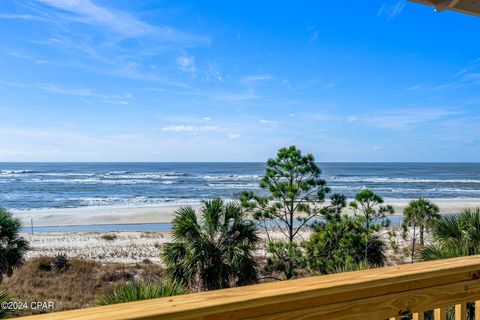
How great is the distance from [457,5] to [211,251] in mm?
5205

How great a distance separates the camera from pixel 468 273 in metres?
1.13

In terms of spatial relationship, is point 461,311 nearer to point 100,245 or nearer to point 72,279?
point 72,279

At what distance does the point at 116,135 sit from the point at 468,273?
156 feet

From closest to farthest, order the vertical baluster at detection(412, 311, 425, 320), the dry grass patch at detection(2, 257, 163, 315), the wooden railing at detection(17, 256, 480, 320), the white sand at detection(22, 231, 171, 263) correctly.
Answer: the wooden railing at detection(17, 256, 480, 320) < the vertical baluster at detection(412, 311, 425, 320) < the dry grass patch at detection(2, 257, 163, 315) < the white sand at detection(22, 231, 171, 263)

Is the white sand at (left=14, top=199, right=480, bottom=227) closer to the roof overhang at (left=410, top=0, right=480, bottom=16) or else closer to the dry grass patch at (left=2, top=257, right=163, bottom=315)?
the dry grass patch at (left=2, top=257, right=163, bottom=315)

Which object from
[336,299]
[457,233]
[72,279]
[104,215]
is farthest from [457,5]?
[104,215]

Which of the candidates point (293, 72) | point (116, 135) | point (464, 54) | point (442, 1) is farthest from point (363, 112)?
point (442, 1)

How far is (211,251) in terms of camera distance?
19.6 ft

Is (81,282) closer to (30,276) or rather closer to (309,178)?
(30,276)

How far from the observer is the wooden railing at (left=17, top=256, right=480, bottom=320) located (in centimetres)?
75

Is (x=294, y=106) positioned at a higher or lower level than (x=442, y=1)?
higher

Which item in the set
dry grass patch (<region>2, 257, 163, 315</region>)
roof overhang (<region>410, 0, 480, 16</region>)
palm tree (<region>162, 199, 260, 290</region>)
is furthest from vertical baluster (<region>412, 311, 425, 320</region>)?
dry grass patch (<region>2, 257, 163, 315</region>)

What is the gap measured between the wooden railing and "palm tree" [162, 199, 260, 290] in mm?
5048

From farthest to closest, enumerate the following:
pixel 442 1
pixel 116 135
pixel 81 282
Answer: pixel 116 135, pixel 81 282, pixel 442 1
